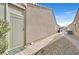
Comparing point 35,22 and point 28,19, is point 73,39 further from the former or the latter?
point 28,19

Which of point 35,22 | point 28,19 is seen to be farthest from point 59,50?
point 35,22

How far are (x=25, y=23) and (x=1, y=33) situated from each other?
2890mm

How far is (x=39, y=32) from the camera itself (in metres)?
9.41

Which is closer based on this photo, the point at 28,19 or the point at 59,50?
the point at 59,50

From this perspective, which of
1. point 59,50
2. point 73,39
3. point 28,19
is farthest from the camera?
point 73,39

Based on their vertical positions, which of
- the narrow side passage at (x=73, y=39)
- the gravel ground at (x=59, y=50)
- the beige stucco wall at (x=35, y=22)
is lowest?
the gravel ground at (x=59, y=50)

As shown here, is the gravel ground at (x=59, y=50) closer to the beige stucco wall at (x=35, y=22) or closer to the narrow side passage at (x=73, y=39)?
the narrow side passage at (x=73, y=39)

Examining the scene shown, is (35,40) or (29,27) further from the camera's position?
(35,40)

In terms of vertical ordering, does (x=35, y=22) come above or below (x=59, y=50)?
above

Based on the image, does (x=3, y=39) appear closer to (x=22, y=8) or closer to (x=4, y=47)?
(x=4, y=47)

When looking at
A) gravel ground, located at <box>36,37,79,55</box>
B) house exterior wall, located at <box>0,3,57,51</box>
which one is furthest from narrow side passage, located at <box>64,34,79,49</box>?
house exterior wall, located at <box>0,3,57,51</box>

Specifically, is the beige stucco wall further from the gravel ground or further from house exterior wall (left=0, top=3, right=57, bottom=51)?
the gravel ground

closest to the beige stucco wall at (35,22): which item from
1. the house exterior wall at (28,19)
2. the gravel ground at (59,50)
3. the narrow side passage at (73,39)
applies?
the house exterior wall at (28,19)

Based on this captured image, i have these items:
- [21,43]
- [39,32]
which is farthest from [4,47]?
[39,32]
